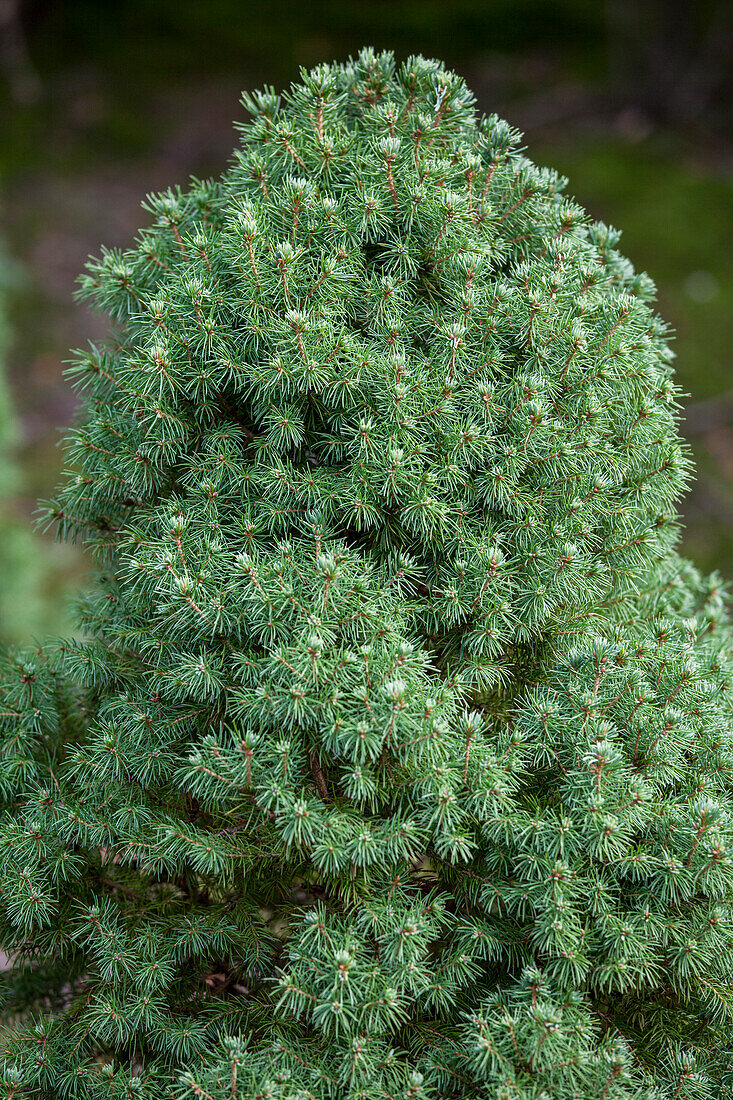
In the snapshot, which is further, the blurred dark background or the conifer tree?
the blurred dark background

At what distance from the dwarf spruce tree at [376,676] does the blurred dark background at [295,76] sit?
4837 mm

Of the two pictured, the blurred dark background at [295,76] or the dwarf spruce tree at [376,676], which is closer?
the dwarf spruce tree at [376,676]

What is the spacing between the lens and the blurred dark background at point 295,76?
8094mm

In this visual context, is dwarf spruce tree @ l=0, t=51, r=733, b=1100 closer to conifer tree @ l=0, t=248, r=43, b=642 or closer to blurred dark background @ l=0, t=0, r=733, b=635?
conifer tree @ l=0, t=248, r=43, b=642

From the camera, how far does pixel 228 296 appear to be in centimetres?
216

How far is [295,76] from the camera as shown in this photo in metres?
9.77

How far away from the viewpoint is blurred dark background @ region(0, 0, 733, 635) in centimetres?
809

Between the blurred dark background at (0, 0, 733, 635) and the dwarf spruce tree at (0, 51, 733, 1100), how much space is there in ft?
15.9

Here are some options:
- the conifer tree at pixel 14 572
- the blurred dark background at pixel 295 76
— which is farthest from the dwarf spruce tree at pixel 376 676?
the blurred dark background at pixel 295 76

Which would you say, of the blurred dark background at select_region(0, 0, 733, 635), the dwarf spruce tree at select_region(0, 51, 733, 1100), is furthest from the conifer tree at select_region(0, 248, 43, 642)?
the dwarf spruce tree at select_region(0, 51, 733, 1100)

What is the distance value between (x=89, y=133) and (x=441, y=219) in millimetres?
9847

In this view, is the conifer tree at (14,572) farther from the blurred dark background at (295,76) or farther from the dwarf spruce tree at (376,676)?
the dwarf spruce tree at (376,676)

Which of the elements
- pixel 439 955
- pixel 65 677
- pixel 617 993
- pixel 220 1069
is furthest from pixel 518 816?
pixel 65 677

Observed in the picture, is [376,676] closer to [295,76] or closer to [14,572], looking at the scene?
[14,572]
